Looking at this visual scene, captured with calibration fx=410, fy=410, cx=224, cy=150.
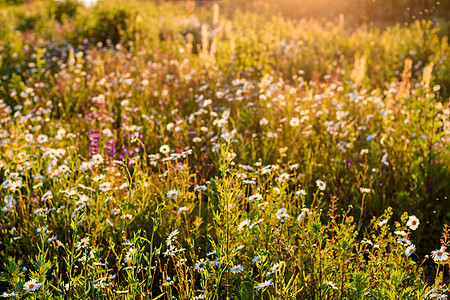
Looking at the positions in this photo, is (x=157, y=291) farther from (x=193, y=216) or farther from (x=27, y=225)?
(x=27, y=225)

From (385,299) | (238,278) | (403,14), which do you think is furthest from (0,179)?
(403,14)

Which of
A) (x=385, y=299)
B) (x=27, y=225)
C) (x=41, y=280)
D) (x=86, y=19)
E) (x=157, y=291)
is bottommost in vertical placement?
(x=157, y=291)

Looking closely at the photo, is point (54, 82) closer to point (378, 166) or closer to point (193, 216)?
point (193, 216)

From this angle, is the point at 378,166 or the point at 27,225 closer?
the point at 27,225

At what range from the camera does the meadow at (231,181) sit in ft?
8.04

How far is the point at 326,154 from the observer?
4.23 m

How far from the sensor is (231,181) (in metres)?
2.70

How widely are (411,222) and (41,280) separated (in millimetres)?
2214

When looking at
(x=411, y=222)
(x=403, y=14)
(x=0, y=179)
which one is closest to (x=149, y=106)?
(x=0, y=179)

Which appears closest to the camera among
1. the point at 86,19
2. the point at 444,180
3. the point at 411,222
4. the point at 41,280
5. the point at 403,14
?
the point at 41,280

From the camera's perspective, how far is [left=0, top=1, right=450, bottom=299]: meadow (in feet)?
8.04

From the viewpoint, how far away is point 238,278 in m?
2.68

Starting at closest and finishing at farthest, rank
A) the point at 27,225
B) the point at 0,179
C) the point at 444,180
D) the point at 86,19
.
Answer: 1. the point at 27,225
2. the point at 444,180
3. the point at 0,179
4. the point at 86,19

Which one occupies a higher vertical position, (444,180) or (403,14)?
(403,14)
